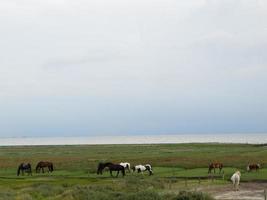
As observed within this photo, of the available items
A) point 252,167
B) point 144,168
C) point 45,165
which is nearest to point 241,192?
point 252,167

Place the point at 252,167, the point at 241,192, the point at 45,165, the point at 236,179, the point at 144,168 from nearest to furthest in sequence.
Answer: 1. the point at 241,192
2. the point at 236,179
3. the point at 252,167
4. the point at 144,168
5. the point at 45,165

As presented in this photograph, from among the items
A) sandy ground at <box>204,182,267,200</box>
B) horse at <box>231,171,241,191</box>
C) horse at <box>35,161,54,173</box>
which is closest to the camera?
sandy ground at <box>204,182,267,200</box>

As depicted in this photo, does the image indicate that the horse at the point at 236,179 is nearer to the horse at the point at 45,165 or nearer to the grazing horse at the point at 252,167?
the grazing horse at the point at 252,167

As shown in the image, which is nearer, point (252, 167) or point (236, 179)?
point (236, 179)

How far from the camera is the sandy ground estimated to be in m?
32.5

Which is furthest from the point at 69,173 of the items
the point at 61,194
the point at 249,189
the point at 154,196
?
the point at 154,196

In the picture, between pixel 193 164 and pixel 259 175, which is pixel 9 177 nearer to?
pixel 193 164

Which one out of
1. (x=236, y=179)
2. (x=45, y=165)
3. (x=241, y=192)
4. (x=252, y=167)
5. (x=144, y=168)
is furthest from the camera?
(x=45, y=165)

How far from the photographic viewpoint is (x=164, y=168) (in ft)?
183

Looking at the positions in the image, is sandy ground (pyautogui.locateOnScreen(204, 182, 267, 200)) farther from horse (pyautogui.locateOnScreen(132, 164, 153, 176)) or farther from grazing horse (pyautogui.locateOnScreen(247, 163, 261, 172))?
horse (pyautogui.locateOnScreen(132, 164, 153, 176))

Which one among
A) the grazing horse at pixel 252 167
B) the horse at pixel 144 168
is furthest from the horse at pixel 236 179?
the horse at pixel 144 168

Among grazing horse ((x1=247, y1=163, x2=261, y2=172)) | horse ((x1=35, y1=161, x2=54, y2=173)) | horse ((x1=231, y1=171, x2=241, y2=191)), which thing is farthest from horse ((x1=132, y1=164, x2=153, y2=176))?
horse ((x1=231, y1=171, x2=241, y2=191))

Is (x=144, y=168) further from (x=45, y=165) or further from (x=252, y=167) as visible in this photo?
(x=45, y=165)

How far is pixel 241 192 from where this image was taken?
3503cm
